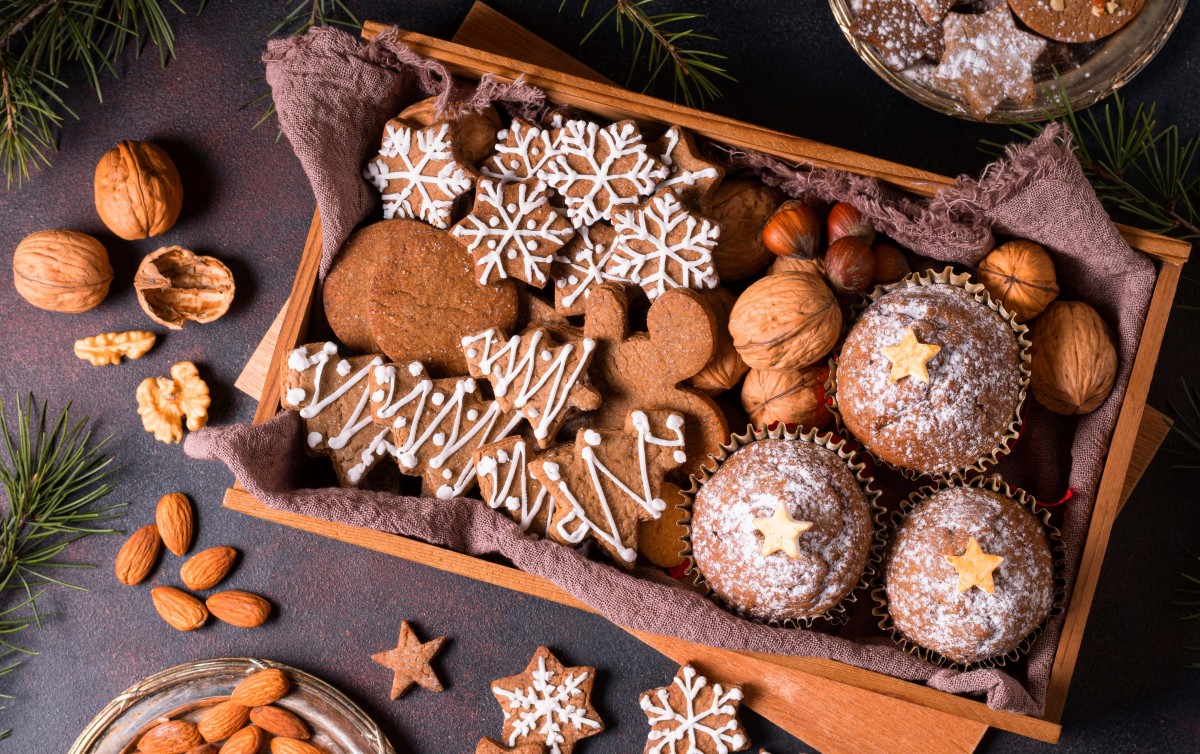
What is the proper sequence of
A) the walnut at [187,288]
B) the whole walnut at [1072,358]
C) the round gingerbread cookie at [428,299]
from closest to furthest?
the whole walnut at [1072,358] < the round gingerbread cookie at [428,299] < the walnut at [187,288]

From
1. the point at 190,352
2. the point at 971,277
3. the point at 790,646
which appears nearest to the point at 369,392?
the point at 190,352

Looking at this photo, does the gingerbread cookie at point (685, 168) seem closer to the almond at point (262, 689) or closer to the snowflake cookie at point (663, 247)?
the snowflake cookie at point (663, 247)

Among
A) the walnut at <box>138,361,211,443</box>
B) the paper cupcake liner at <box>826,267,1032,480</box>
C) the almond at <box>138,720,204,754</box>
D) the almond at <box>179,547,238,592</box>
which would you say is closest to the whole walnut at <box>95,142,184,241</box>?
the walnut at <box>138,361,211,443</box>

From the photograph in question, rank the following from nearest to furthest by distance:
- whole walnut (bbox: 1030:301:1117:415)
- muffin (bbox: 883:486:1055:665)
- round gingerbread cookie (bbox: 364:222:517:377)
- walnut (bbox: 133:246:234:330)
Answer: muffin (bbox: 883:486:1055:665)
whole walnut (bbox: 1030:301:1117:415)
round gingerbread cookie (bbox: 364:222:517:377)
walnut (bbox: 133:246:234:330)

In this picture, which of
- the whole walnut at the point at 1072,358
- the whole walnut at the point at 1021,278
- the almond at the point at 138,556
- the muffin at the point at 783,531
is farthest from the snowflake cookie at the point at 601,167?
the almond at the point at 138,556

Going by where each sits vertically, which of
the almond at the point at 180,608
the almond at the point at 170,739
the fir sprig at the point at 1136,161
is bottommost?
the almond at the point at 170,739

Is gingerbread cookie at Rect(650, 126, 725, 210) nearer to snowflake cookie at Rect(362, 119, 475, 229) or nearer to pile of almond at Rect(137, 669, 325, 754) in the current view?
snowflake cookie at Rect(362, 119, 475, 229)

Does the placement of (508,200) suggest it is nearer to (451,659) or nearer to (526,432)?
(526,432)

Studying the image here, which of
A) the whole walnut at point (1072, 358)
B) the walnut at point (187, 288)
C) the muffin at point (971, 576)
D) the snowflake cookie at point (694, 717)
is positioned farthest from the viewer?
the walnut at point (187, 288)
